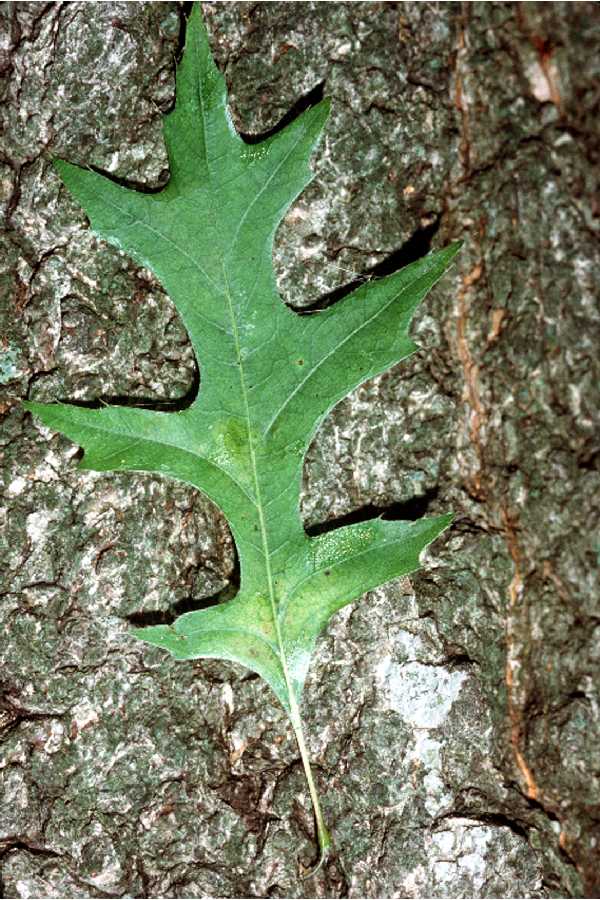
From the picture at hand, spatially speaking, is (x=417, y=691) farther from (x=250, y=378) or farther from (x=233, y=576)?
(x=250, y=378)

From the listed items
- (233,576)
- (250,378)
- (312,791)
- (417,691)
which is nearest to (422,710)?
(417,691)

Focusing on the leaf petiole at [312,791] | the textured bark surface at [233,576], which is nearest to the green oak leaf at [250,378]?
the leaf petiole at [312,791]

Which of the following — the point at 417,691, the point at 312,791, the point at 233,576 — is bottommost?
the point at 312,791

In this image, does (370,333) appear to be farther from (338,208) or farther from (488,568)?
(488,568)

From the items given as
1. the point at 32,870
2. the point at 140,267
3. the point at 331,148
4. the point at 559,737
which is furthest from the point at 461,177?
the point at 32,870

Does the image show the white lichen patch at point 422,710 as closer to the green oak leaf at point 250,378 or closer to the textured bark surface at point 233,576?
the textured bark surface at point 233,576

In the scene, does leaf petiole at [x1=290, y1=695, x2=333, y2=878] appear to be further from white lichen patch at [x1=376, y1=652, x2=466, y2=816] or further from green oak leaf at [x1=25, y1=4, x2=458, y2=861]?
white lichen patch at [x1=376, y1=652, x2=466, y2=816]
